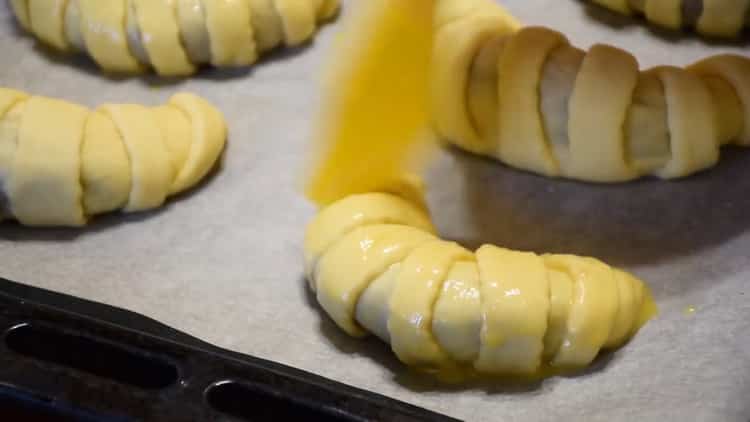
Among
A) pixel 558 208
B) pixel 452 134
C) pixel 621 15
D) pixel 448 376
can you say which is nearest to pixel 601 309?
pixel 448 376

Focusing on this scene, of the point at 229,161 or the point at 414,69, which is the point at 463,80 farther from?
the point at 229,161

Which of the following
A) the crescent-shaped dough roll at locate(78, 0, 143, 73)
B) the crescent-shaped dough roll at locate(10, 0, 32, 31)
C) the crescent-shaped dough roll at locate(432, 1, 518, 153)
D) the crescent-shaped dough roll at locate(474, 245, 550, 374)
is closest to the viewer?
the crescent-shaped dough roll at locate(474, 245, 550, 374)

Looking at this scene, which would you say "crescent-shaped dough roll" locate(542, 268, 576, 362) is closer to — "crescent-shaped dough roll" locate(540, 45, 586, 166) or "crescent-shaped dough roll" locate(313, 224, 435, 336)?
"crescent-shaped dough roll" locate(313, 224, 435, 336)

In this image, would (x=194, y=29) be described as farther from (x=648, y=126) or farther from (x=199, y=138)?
(x=648, y=126)

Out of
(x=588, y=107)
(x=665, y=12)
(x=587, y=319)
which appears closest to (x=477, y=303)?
(x=587, y=319)

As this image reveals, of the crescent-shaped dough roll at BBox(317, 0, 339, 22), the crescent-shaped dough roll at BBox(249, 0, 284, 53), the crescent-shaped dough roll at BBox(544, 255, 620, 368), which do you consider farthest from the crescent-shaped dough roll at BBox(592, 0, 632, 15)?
the crescent-shaped dough roll at BBox(544, 255, 620, 368)
